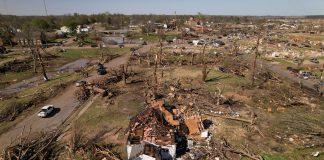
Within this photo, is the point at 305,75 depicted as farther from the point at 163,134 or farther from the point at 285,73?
the point at 163,134

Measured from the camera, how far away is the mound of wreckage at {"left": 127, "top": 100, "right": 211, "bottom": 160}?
21.1 metres

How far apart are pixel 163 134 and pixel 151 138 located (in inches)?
43.6

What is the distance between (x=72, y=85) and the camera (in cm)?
4212

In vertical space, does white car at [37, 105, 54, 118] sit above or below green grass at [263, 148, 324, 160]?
above

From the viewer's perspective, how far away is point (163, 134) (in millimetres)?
22812

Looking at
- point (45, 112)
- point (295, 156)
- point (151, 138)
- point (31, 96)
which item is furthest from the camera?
point (31, 96)

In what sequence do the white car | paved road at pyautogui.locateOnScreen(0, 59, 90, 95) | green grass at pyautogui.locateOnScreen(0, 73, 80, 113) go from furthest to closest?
paved road at pyautogui.locateOnScreen(0, 59, 90, 95) < green grass at pyautogui.locateOnScreen(0, 73, 80, 113) < the white car

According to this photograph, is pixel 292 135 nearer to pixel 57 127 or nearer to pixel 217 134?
pixel 217 134

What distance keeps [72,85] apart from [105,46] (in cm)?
3933

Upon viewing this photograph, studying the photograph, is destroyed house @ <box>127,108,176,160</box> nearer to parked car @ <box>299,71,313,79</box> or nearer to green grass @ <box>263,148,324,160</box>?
green grass @ <box>263,148,324,160</box>

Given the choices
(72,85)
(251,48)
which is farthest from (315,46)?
(72,85)

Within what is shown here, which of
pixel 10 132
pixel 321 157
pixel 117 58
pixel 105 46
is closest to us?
pixel 321 157

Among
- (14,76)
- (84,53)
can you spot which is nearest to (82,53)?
(84,53)

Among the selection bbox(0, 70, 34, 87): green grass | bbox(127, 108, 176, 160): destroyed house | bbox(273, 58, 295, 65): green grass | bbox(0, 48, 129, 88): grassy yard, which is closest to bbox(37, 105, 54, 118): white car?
bbox(127, 108, 176, 160): destroyed house
